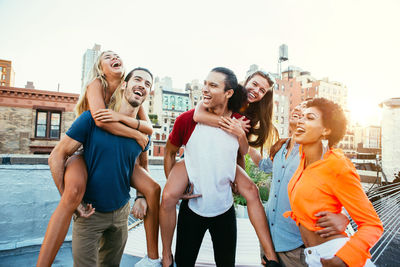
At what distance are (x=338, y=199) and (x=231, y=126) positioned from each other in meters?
0.98

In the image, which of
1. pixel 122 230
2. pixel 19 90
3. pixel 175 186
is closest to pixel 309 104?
pixel 175 186

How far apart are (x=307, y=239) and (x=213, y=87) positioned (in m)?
1.35

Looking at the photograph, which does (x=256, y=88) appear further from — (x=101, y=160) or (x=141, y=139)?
(x=101, y=160)

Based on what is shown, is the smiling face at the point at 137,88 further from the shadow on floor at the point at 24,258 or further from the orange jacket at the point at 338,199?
the shadow on floor at the point at 24,258

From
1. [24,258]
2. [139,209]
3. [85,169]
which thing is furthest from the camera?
[24,258]

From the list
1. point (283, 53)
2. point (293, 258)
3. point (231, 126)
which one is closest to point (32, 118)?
point (231, 126)

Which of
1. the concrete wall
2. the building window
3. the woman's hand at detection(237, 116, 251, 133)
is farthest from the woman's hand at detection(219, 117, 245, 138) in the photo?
the building window

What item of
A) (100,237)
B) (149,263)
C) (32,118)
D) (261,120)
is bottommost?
(149,263)

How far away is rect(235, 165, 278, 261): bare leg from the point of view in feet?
6.07

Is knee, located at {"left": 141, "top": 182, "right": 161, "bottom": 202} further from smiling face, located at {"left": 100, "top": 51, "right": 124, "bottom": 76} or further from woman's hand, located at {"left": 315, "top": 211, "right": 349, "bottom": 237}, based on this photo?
woman's hand, located at {"left": 315, "top": 211, "right": 349, "bottom": 237}

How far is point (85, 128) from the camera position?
196 cm

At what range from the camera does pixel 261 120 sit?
247 cm

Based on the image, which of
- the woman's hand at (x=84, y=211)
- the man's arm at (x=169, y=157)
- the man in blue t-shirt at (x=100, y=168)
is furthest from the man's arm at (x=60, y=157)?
the man's arm at (x=169, y=157)

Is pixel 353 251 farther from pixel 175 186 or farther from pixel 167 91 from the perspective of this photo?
pixel 167 91
